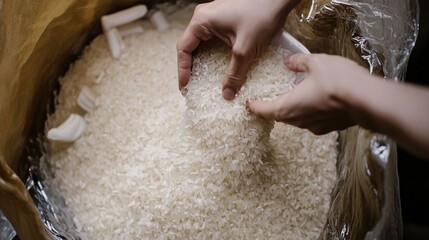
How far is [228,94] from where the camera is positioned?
826mm

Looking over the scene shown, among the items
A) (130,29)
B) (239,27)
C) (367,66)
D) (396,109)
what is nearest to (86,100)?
(130,29)

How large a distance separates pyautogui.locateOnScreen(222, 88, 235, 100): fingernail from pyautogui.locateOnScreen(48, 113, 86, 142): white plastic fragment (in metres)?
0.34

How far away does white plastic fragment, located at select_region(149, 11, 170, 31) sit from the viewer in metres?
1.14

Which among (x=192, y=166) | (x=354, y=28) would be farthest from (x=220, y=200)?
(x=354, y=28)

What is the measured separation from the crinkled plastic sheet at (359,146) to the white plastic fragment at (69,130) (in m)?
0.08

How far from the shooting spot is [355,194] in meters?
0.84

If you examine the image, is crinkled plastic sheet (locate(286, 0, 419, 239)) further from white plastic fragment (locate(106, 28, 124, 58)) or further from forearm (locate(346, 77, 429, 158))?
white plastic fragment (locate(106, 28, 124, 58))

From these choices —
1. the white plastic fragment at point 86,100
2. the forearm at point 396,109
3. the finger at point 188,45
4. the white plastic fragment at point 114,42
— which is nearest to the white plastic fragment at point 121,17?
the white plastic fragment at point 114,42

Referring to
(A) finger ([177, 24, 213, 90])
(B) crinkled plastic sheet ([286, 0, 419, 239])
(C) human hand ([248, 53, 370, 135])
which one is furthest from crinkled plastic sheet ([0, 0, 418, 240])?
(A) finger ([177, 24, 213, 90])

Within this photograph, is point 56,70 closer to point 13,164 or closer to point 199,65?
point 13,164

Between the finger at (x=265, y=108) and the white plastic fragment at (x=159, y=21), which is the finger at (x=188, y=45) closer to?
the finger at (x=265, y=108)

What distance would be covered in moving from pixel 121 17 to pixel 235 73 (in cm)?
39

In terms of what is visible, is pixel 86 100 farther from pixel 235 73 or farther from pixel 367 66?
pixel 367 66

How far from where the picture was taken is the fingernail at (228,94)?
82 centimetres
